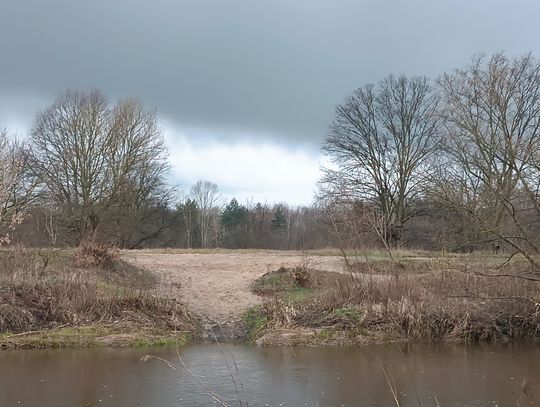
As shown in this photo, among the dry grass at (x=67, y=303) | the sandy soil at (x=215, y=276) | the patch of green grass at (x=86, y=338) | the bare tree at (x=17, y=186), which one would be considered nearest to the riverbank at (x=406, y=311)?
the sandy soil at (x=215, y=276)

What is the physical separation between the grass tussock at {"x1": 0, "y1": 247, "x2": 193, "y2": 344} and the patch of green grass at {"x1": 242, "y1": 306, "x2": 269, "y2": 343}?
160cm

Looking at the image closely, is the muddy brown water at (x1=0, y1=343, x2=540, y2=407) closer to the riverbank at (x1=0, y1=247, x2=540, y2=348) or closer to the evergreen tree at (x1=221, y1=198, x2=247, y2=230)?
the riverbank at (x1=0, y1=247, x2=540, y2=348)

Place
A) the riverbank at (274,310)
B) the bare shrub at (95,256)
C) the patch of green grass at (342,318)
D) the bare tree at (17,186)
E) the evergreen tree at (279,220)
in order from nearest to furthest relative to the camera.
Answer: the riverbank at (274,310) → the patch of green grass at (342,318) → the bare shrub at (95,256) → the bare tree at (17,186) → the evergreen tree at (279,220)

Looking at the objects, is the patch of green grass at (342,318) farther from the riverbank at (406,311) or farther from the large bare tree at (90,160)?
the large bare tree at (90,160)

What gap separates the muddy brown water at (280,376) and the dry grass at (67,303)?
5.65 feet

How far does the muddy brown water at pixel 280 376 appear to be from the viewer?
28.7ft

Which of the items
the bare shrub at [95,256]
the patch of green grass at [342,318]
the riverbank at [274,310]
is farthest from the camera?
the bare shrub at [95,256]

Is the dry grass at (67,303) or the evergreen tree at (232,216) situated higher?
the evergreen tree at (232,216)

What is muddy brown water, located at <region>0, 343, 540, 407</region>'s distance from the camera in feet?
28.7

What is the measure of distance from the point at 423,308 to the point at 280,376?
5.92m

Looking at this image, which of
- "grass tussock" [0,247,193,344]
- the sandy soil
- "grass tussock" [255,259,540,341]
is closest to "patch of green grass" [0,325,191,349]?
"grass tussock" [0,247,193,344]

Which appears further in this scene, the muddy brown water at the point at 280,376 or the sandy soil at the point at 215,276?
the sandy soil at the point at 215,276

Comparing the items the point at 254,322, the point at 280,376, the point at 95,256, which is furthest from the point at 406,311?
the point at 95,256

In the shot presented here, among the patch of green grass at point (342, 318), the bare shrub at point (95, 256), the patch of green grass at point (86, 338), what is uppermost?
the bare shrub at point (95, 256)
